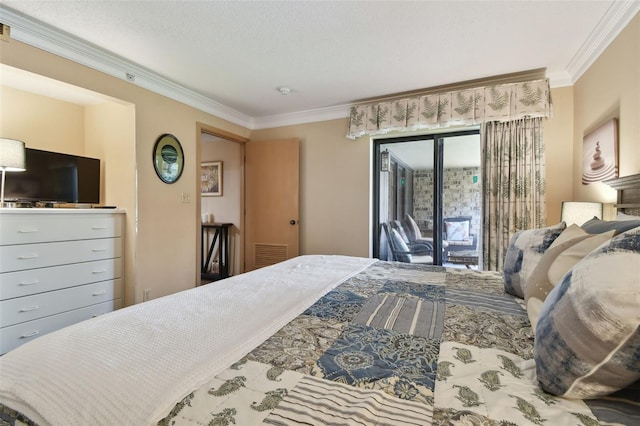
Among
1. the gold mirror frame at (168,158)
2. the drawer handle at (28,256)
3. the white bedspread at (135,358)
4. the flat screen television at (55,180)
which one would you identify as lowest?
the white bedspread at (135,358)

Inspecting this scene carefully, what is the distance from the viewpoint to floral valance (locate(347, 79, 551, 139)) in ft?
9.00

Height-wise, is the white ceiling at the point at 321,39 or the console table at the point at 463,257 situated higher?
the white ceiling at the point at 321,39

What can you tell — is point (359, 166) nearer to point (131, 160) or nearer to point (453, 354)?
point (131, 160)

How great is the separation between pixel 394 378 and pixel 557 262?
2.62 feet

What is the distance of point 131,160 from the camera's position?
2752mm

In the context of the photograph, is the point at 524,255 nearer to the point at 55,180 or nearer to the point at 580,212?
the point at 580,212

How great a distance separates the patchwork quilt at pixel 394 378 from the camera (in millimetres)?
575

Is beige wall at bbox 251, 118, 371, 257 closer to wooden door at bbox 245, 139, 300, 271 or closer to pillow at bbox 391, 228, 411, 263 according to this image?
wooden door at bbox 245, 139, 300, 271

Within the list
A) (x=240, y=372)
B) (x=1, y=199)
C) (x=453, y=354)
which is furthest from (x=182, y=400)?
(x=1, y=199)

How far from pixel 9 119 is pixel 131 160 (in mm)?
1178

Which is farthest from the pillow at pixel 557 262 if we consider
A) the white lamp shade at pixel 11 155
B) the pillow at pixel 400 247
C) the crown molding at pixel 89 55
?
the white lamp shade at pixel 11 155

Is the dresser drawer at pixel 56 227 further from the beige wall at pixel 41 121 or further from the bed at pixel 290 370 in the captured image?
the bed at pixel 290 370

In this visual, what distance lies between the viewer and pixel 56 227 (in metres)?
2.30

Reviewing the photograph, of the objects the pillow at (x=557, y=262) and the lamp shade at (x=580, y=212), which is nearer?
the pillow at (x=557, y=262)
